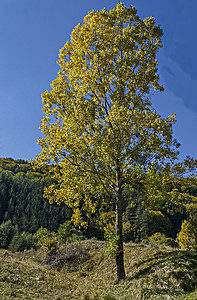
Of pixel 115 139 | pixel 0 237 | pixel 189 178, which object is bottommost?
pixel 0 237

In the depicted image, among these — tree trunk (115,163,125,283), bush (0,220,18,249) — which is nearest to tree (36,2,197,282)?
tree trunk (115,163,125,283)

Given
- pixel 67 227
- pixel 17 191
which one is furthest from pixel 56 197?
pixel 17 191

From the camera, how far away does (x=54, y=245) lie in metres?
15.8

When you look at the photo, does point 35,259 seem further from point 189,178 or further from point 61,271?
point 189,178

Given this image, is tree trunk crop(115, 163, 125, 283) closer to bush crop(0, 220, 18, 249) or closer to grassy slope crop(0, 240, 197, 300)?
grassy slope crop(0, 240, 197, 300)

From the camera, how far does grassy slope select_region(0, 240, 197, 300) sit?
6.07 meters

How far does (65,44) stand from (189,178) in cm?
804

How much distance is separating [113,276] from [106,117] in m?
7.24

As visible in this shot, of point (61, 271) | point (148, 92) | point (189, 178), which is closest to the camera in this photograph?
point (189, 178)

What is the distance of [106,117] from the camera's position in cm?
838

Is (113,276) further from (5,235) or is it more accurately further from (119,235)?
(5,235)

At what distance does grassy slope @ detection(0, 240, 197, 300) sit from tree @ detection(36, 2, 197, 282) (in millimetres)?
1214

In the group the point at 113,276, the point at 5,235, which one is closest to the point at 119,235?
the point at 113,276

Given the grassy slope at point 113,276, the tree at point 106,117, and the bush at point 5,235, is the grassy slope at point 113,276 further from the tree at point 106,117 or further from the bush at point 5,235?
the bush at point 5,235
